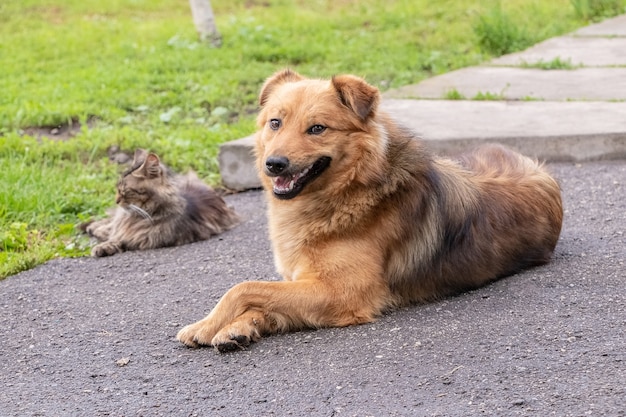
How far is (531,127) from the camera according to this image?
8.70 meters

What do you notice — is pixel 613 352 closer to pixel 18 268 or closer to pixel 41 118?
pixel 18 268

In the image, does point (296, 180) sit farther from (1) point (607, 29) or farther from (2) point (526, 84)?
(1) point (607, 29)

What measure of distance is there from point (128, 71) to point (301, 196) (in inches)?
285

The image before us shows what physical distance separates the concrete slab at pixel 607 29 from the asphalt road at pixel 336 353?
7810mm

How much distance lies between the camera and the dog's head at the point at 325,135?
17.5 ft

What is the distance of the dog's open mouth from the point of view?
17.7ft

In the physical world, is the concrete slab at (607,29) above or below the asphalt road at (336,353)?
above

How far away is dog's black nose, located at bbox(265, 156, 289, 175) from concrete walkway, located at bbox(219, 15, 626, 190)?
2.12 meters

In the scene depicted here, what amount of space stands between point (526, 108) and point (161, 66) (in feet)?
17.4

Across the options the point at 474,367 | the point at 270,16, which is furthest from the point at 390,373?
the point at 270,16

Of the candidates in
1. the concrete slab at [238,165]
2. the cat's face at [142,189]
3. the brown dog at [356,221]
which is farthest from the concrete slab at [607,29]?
the brown dog at [356,221]

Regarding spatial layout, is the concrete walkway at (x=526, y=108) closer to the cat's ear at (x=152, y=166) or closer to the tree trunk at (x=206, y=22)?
the cat's ear at (x=152, y=166)

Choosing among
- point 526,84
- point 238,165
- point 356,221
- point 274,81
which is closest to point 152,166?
point 238,165

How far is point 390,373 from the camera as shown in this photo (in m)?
4.53
